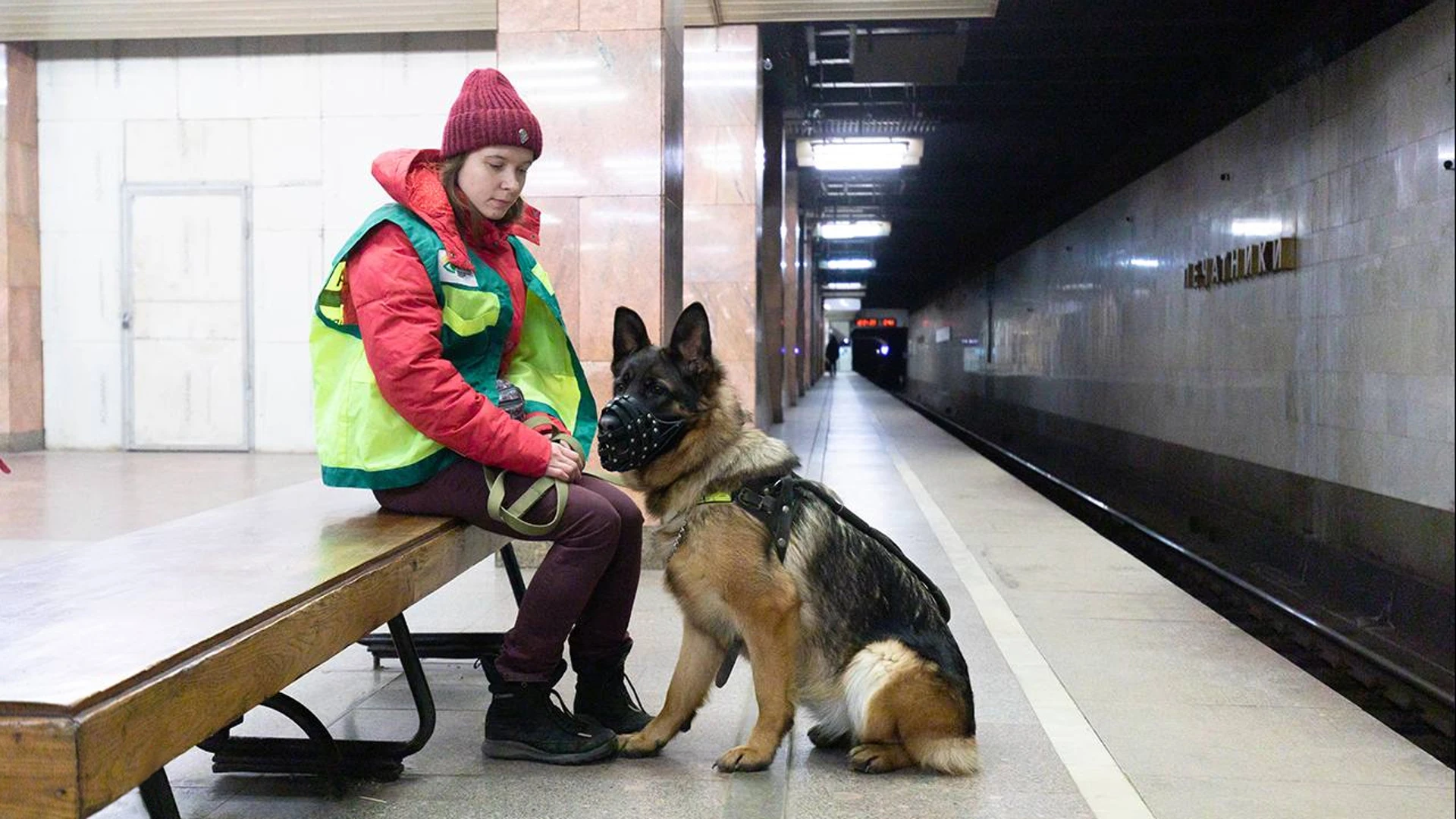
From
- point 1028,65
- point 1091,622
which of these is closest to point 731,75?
point 1028,65

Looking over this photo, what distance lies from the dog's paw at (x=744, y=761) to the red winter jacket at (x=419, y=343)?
946 mm

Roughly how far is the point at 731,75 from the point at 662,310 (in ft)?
24.5

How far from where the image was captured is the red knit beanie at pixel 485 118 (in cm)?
337

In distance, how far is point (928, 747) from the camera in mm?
3281

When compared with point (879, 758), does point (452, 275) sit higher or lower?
higher

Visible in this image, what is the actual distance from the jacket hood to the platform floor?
1484mm

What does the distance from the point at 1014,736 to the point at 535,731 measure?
4.93 ft

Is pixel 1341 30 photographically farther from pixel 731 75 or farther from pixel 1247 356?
pixel 731 75

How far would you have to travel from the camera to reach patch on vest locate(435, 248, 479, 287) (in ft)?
10.9

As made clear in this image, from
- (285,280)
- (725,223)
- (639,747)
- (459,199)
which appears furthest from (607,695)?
(725,223)

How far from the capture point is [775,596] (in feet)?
10.4

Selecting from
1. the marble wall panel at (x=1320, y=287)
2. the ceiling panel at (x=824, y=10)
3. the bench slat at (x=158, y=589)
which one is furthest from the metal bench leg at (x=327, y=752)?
the ceiling panel at (x=824, y=10)

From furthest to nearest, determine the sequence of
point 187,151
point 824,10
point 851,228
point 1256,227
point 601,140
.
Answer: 1. point 851,228
2. point 1256,227
3. point 187,151
4. point 824,10
5. point 601,140

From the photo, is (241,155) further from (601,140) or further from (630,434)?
(630,434)
